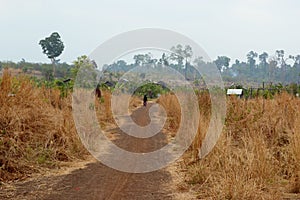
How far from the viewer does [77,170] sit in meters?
6.40

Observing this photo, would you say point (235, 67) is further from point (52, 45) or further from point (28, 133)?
point (28, 133)

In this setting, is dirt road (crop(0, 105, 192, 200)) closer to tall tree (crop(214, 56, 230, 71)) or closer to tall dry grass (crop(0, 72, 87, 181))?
tall dry grass (crop(0, 72, 87, 181))

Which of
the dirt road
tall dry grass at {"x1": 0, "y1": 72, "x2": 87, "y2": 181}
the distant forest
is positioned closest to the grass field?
tall dry grass at {"x1": 0, "y1": 72, "x2": 87, "y2": 181}

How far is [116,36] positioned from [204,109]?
3.01 meters

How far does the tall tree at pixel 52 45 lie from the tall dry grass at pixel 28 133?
27.0m

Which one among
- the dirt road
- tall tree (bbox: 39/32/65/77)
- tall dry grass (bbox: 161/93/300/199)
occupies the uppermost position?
tall tree (bbox: 39/32/65/77)

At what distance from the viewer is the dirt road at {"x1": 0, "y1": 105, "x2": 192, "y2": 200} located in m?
4.86

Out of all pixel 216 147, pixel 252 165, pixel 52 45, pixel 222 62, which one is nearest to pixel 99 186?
pixel 216 147

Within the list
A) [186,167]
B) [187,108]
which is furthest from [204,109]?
[186,167]

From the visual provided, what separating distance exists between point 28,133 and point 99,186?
7.61 feet

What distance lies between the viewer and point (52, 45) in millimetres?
33969

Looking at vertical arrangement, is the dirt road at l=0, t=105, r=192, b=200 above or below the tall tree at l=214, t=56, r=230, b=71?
below

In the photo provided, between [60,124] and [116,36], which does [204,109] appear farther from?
[60,124]

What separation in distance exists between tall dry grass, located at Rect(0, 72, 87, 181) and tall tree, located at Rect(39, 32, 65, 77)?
88.7 feet
